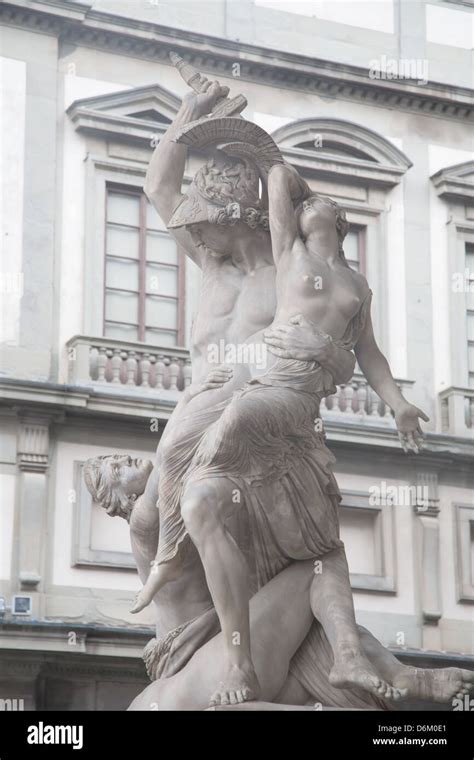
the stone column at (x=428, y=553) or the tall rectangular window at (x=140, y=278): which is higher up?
the tall rectangular window at (x=140, y=278)

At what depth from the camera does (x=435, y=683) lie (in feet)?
18.9

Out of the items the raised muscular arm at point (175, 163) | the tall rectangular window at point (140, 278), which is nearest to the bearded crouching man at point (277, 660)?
the raised muscular arm at point (175, 163)

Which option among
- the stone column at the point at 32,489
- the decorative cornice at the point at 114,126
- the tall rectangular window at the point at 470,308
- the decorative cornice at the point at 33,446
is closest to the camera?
the stone column at the point at 32,489

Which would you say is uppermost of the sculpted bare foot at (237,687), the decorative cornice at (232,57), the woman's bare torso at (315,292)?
the decorative cornice at (232,57)

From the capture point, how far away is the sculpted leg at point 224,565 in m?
5.72

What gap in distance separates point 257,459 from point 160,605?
674 millimetres

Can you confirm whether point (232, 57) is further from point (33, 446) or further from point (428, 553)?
point (428, 553)

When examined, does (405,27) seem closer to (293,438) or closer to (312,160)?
(312,160)

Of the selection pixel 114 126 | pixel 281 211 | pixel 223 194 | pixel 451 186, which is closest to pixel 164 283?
pixel 114 126

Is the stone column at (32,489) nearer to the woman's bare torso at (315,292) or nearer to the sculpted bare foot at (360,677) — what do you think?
the woman's bare torso at (315,292)

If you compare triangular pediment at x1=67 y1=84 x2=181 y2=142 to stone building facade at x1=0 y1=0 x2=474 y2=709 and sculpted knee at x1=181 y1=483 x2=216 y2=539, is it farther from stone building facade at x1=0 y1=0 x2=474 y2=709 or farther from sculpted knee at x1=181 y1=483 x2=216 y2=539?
sculpted knee at x1=181 y1=483 x2=216 y2=539

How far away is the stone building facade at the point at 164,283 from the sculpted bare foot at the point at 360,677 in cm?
1240

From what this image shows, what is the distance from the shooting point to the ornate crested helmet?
6.61 m

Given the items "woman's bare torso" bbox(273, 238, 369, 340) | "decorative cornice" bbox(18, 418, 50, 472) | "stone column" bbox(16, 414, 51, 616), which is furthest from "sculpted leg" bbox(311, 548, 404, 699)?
"decorative cornice" bbox(18, 418, 50, 472)
